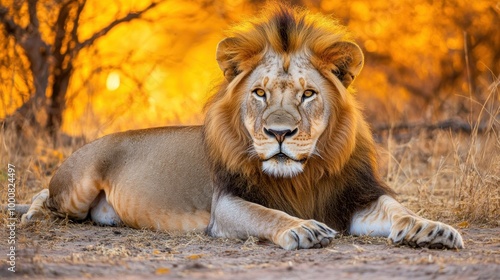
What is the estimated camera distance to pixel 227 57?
4777 millimetres

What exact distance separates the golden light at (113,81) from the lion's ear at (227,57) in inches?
198

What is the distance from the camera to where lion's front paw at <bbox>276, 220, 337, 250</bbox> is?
406cm

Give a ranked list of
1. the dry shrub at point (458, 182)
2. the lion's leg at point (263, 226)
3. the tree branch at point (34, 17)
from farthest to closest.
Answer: the tree branch at point (34, 17)
the dry shrub at point (458, 182)
the lion's leg at point (263, 226)

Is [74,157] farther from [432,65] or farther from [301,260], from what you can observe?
[432,65]

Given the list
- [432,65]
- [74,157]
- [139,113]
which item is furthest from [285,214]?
[432,65]

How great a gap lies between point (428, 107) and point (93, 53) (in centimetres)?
439

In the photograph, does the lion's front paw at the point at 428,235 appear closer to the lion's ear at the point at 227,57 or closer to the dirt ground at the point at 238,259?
the dirt ground at the point at 238,259

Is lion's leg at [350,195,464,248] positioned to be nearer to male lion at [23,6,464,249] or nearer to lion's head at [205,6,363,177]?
male lion at [23,6,464,249]

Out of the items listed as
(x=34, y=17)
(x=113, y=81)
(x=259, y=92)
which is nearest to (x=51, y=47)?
(x=34, y=17)

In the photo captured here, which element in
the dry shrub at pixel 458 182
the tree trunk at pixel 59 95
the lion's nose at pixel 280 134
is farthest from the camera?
the tree trunk at pixel 59 95

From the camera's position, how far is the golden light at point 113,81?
964 cm

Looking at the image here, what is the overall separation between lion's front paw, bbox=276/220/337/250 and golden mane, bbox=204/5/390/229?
0.52 meters

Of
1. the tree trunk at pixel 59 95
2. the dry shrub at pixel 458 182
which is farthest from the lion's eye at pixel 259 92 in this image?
the tree trunk at pixel 59 95

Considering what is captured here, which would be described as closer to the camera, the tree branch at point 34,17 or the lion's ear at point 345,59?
the lion's ear at point 345,59
